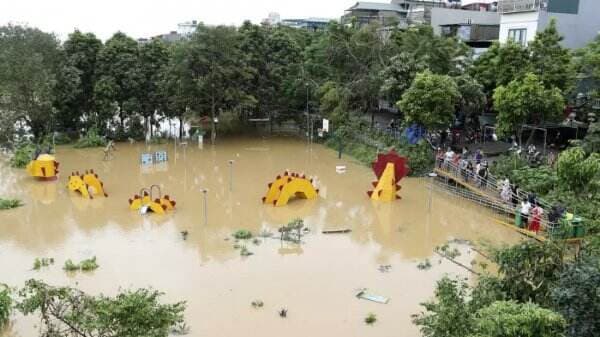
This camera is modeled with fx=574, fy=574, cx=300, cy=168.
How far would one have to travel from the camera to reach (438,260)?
46.7 feet

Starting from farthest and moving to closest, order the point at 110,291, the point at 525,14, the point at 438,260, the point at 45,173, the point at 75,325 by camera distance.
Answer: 1. the point at 525,14
2. the point at 45,173
3. the point at 438,260
4. the point at 110,291
5. the point at 75,325

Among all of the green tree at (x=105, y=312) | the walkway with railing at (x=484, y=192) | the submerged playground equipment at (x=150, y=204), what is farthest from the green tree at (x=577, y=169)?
the submerged playground equipment at (x=150, y=204)

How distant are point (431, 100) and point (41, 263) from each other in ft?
47.4

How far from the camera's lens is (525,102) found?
19391mm

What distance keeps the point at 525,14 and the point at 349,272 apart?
18.4 meters

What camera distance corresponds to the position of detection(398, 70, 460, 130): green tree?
70.6 feet

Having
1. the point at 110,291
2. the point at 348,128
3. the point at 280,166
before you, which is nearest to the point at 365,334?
the point at 110,291

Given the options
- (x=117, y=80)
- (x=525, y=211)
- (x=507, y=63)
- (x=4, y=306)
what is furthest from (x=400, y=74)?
(x=4, y=306)

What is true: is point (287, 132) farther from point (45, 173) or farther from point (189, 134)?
point (45, 173)

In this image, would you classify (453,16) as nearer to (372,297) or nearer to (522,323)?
(372,297)

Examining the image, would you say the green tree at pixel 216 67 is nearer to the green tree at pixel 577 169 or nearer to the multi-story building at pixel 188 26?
the multi-story building at pixel 188 26

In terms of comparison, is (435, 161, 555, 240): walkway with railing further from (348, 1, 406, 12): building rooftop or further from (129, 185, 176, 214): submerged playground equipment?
(348, 1, 406, 12): building rooftop

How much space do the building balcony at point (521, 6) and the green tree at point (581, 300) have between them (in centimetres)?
2033

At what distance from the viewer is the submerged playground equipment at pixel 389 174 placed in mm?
19016
